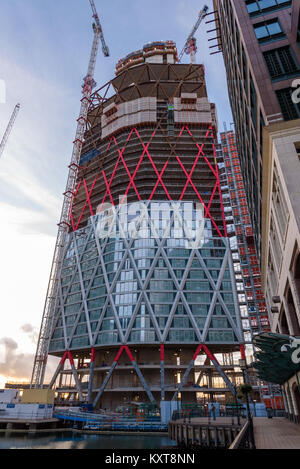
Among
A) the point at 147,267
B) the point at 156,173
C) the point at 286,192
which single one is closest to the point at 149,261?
the point at 147,267

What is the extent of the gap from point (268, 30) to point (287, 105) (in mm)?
9767

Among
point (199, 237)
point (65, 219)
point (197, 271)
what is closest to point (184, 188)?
point (199, 237)

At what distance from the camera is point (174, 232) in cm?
8219

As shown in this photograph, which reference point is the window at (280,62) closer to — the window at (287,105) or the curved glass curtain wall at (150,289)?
the window at (287,105)

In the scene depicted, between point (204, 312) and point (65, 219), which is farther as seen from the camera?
point (65, 219)

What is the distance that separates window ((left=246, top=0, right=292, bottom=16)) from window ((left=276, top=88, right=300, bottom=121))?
11117mm

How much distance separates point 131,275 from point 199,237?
67.8 ft

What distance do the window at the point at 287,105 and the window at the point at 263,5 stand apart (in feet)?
36.5

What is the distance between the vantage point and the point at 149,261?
256 ft

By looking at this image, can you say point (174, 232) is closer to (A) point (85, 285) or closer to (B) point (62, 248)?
(A) point (85, 285)

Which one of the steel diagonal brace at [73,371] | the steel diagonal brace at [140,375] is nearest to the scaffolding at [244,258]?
the steel diagonal brace at [140,375]

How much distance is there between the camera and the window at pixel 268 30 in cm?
2942

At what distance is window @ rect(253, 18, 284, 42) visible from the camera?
96.5ft

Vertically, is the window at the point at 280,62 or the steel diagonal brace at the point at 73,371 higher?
the window at the point at 280,62
